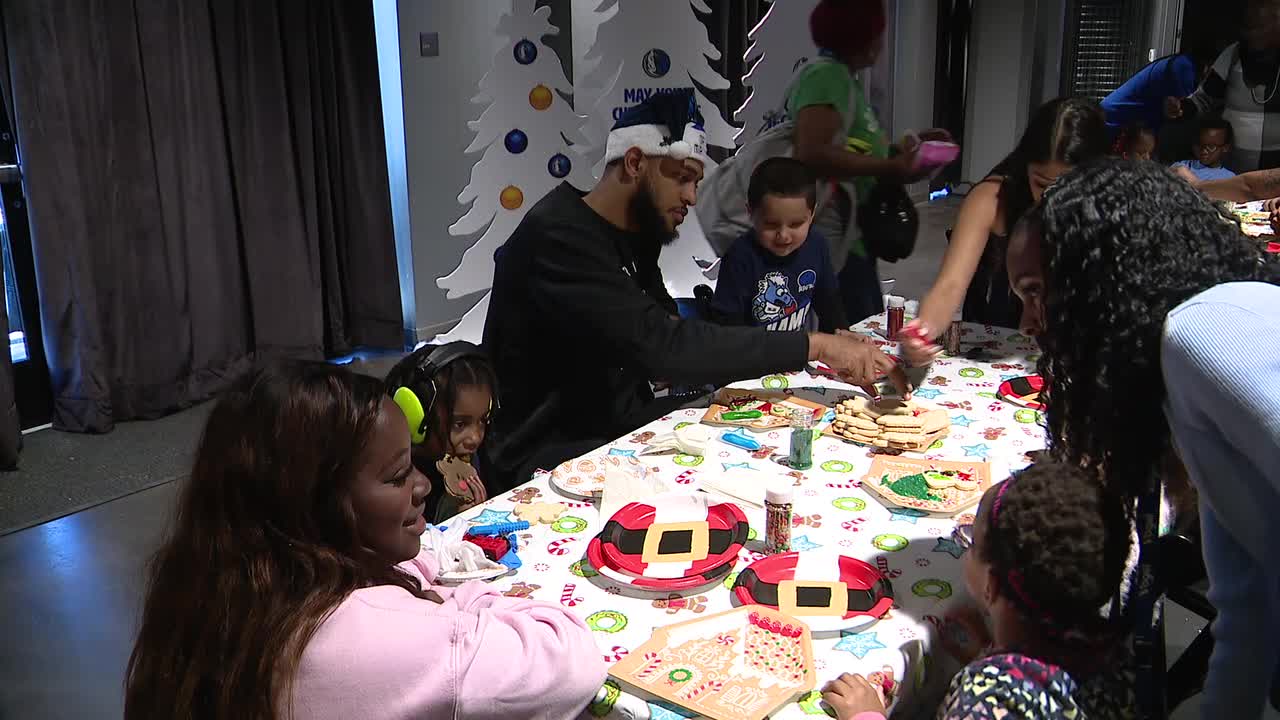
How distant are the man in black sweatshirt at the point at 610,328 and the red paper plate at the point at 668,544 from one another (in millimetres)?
750

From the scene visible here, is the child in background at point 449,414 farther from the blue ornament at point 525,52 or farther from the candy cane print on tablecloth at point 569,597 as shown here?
the blue ornament at point 525,52

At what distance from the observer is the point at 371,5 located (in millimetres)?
5414

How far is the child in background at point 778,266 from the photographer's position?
341 cm

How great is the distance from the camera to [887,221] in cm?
450

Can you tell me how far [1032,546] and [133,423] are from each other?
4602 millimetres

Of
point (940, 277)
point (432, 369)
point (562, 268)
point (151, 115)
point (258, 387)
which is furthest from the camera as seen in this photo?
point (151, 115)

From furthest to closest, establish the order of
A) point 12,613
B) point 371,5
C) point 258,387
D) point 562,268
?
1. point 371,5
2. point 12,613
3. point 562,268
4. point 258,387

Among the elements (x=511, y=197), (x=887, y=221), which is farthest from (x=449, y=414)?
(x=511, y=197)

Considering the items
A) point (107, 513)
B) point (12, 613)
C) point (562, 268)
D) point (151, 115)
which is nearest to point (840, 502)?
point (562, 268)

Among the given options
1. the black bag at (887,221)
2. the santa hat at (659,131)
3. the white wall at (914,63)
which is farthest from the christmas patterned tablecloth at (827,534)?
the white wall at (914,63)

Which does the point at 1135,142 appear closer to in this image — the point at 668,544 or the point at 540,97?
the point at 540,97

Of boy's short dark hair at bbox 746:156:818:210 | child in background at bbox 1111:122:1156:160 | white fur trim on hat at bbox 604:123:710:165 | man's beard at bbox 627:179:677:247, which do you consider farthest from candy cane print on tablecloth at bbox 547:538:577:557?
child in background at bbox 1111:122:1156:160

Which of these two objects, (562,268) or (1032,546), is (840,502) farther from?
(562,268)

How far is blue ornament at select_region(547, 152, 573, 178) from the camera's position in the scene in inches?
213
